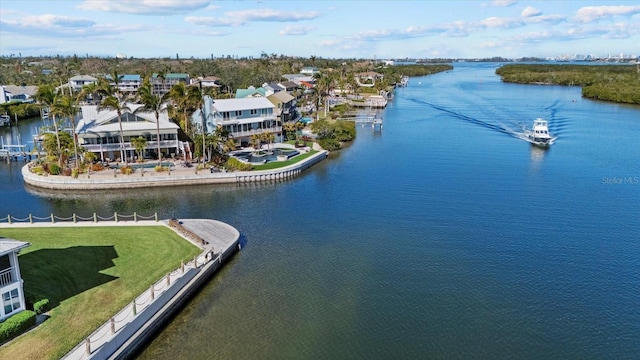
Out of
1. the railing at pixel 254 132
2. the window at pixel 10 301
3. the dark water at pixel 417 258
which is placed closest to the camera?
the window at pixel 10 301

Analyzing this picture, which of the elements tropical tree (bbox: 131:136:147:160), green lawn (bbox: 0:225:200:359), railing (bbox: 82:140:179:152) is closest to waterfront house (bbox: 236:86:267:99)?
railing (bbox: 82:140:179:152)

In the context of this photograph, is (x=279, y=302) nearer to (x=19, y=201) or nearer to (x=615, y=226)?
(x=615, y=226)

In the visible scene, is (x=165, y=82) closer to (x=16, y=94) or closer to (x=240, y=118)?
(x=16, y=94)

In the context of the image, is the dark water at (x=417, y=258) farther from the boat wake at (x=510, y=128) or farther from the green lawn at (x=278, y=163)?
the boat wake at (x=510, y=128)

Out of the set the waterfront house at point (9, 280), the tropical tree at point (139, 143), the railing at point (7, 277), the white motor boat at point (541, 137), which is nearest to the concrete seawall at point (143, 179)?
the tropical tree at point (139, 143)

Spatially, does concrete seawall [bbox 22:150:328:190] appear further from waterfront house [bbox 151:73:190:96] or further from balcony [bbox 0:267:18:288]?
waterfront house [bbox 151:73:190:96]

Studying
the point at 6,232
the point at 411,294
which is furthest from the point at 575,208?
the point at 6,232
